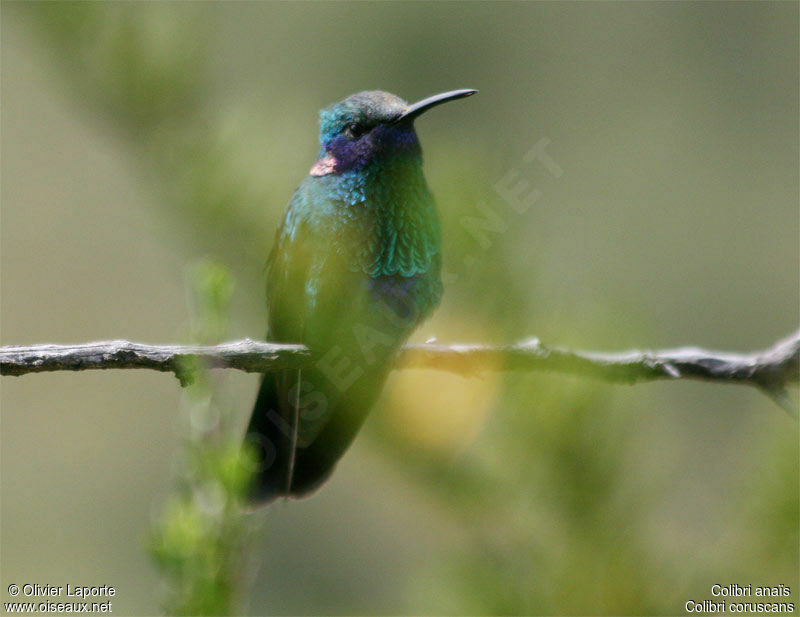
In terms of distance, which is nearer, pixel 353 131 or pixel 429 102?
pixel 429 102

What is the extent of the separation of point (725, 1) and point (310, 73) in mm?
1632

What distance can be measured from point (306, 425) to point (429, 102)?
0.50 meters

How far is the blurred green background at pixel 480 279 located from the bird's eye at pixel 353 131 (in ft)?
0.44

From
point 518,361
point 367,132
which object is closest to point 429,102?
point 367,132

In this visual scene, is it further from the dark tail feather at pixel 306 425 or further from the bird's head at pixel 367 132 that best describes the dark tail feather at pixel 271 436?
the bird's head at pixel 367 132

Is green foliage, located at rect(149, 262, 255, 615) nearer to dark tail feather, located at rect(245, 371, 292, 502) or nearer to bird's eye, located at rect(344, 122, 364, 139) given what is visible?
dark tail feather, located at rect(245, 371, 292, 502)

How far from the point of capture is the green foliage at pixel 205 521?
0.56 m

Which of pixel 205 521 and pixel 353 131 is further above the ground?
pixel 353 131

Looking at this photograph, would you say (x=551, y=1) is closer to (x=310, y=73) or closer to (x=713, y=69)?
(x=713, y=69)

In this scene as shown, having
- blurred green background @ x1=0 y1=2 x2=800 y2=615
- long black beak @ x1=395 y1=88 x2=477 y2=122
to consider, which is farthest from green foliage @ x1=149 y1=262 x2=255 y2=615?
long black beak @ x1=395 y1=88 x2=477 y2=122

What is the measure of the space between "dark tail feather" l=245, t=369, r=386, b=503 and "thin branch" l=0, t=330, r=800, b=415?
0.23 m

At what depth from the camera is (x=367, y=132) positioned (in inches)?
53.2

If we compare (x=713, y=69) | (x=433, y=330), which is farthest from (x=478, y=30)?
(x=433, y=330)

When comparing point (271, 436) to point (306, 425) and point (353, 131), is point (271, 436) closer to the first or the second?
point (306, 425)
